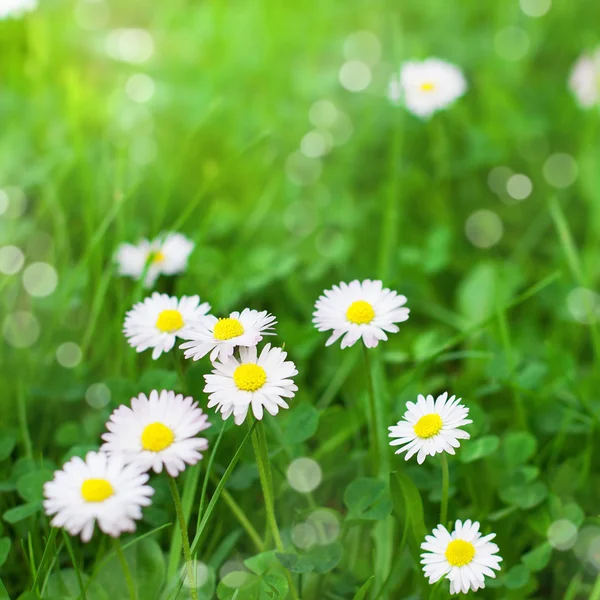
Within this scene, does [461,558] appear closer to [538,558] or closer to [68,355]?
[538,558]

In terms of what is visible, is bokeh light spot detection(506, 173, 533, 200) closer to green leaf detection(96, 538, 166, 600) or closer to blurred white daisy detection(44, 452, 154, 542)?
green leaf detection(96, 538, 166, 600)

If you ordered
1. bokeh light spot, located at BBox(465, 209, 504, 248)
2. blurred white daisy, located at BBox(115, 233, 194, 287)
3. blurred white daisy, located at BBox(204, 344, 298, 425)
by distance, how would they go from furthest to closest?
bokeh light spot, located at BBox(465, 209, 504, 248) < blurred white daisy, located at BBox(115, 233, 194, 287) < blurred white daisy, located at BBox(204, 344, 298, 425)

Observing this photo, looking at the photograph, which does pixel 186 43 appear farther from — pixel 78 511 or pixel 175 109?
pixel 78 511

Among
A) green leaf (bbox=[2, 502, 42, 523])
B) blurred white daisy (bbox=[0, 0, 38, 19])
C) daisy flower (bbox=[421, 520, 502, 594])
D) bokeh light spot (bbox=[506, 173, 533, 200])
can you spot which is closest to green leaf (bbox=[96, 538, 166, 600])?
green leaf (bbox=[2, 502, 42, 523])

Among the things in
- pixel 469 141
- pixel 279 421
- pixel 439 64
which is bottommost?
pixel 279 421

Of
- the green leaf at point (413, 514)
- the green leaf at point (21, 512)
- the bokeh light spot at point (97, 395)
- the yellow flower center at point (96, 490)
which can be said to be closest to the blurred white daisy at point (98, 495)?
the yellow flower center at point (96, 490)

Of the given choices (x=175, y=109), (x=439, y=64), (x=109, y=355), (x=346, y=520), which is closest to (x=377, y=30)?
(x=439, y=64)

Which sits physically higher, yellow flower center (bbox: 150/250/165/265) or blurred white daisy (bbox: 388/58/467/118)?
blurred white daisy (bbox: 388/58/467/118)
